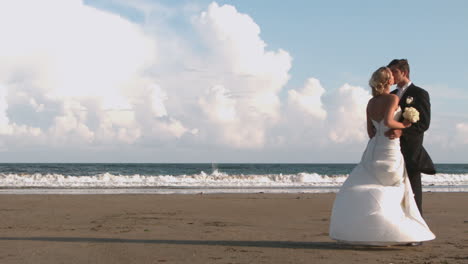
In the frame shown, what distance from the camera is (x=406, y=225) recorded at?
243 inches

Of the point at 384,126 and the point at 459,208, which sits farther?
the point at 459,208

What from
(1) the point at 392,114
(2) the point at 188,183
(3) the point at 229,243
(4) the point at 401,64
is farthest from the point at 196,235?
(2) the point at 188,183

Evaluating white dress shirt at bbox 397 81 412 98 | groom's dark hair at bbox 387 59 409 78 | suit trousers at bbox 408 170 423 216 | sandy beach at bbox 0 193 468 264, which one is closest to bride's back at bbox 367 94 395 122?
white dress shirt at bbox 397 81 412 98

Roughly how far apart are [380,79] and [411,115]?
562mm

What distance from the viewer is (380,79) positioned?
6.32 m

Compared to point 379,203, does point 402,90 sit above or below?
above

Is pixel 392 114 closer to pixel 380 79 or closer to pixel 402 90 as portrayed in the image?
pixel 380 79

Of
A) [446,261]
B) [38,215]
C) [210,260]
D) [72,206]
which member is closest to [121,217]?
[38,215]

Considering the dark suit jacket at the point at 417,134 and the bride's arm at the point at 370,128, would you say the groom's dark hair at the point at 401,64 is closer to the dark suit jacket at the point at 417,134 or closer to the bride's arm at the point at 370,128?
the dark suit jacket at the point at 417,134

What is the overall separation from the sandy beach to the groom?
1012 mm

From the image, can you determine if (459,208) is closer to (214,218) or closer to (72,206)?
(214,218)

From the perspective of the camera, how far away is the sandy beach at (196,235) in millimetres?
6051

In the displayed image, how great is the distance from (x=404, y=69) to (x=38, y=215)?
8336 mm

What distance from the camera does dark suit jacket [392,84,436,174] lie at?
645 cm
